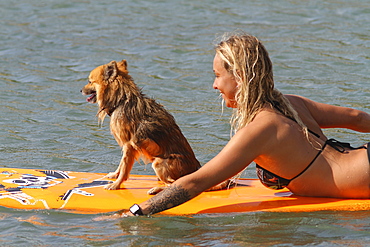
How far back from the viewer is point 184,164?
5590 mm

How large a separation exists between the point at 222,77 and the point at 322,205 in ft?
4.51

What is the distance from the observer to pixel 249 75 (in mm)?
4500

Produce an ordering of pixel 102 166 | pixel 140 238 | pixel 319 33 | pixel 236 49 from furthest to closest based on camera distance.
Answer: pixel 319 33 → pixel 102 166 → pixel 140 238 → pixel 236 49

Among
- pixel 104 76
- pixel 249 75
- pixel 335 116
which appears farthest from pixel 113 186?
pixel 335 116

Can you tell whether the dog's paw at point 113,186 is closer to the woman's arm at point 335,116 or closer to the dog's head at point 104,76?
the dog's head at point 104,76

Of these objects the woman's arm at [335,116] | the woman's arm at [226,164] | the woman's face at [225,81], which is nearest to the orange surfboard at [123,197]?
the woman's arm at [226,164]

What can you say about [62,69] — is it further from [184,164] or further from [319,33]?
[184,164]

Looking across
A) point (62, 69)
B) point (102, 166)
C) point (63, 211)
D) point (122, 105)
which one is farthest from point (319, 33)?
point (63, 211)

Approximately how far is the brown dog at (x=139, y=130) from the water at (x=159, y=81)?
648 mm

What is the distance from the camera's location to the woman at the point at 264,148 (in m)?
4.48

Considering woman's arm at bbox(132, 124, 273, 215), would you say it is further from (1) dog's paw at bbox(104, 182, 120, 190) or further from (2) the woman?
(1) dog's paw at bbox(104, 182, 120, 190)

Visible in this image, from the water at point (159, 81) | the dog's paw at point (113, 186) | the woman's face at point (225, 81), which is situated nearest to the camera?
the woman's face at point (225, 81)

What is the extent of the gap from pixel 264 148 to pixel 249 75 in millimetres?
575

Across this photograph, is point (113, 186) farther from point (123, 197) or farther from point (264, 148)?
point (264, 148)
